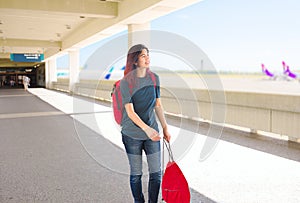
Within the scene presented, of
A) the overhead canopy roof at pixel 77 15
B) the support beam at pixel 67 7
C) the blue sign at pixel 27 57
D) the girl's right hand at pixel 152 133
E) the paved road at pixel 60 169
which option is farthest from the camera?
the blue sign at pixel 27 57

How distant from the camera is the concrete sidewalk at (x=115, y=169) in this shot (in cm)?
366

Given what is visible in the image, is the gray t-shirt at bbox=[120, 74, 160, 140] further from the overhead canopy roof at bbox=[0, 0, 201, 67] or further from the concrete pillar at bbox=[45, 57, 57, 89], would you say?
the concrete pillar at bbox=[45, 57, 57, 89]

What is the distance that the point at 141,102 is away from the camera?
2.77m

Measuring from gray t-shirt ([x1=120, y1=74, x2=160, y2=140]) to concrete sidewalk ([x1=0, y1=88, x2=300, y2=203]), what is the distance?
0.85 meters

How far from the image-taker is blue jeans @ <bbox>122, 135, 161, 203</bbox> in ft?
9.31

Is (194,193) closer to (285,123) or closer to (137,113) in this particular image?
(137,113)

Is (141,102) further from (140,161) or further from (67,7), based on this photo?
(67,7)

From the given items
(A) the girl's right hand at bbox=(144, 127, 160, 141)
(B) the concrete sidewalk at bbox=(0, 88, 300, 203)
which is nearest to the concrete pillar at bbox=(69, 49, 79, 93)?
(B) the concrete sidewalk at bbox=(0, 88, 300, 203)

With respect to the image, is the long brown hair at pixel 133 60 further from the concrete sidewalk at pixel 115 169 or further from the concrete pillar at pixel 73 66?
the concrete pillar at pixel 73 66

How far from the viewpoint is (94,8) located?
11.5 meters

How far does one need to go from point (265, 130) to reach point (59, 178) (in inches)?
175

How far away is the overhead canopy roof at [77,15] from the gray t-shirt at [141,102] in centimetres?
620

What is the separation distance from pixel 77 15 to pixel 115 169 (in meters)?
8.17

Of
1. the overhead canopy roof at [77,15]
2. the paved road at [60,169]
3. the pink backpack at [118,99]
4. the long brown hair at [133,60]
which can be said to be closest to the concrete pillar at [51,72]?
the overhead canopy roof at [77,15]
